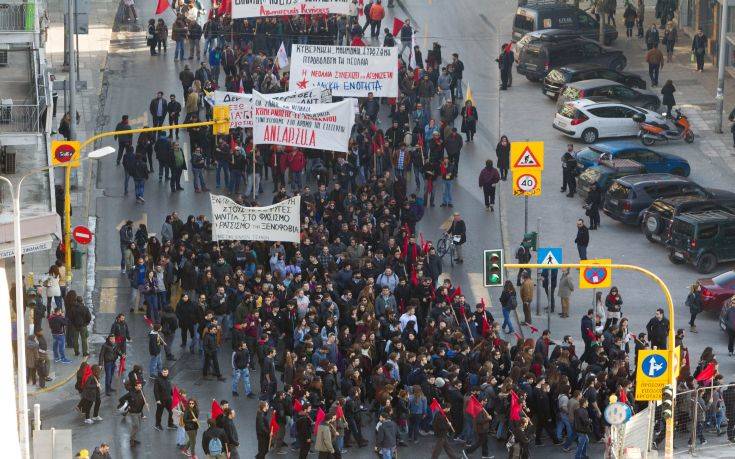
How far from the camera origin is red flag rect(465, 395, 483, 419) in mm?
36125

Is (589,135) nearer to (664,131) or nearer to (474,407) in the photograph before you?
(664,131)

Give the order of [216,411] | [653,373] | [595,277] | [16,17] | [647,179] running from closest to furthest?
[653,373], [216,411], [595,277], [16,17], [647,179]

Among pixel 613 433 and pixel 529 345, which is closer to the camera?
pixel 613 433

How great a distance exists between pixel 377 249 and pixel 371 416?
6.47m

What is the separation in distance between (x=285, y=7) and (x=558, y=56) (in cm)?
934

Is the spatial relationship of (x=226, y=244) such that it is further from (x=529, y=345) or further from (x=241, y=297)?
(x=529, y=345)

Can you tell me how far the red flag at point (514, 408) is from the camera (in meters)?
35.8

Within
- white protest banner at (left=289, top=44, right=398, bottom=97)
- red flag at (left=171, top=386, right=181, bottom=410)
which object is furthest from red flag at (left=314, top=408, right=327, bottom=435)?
white protest banner at (left=289, top=44, right=398, bottom=97)

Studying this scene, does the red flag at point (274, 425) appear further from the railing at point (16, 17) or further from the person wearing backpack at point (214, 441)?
the railing at point (16, 17)

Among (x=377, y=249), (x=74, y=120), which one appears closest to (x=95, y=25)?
(x=74, y=120)

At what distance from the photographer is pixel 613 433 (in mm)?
34906

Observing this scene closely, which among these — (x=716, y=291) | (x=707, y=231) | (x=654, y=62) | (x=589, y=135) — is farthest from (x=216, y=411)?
(x=654, y=62)

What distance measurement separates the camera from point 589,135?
179 feet

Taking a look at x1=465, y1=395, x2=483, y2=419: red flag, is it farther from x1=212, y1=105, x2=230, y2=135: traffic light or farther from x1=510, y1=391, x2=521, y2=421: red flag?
x1=212, y1=105, x2=230, y2=135: traffic light
